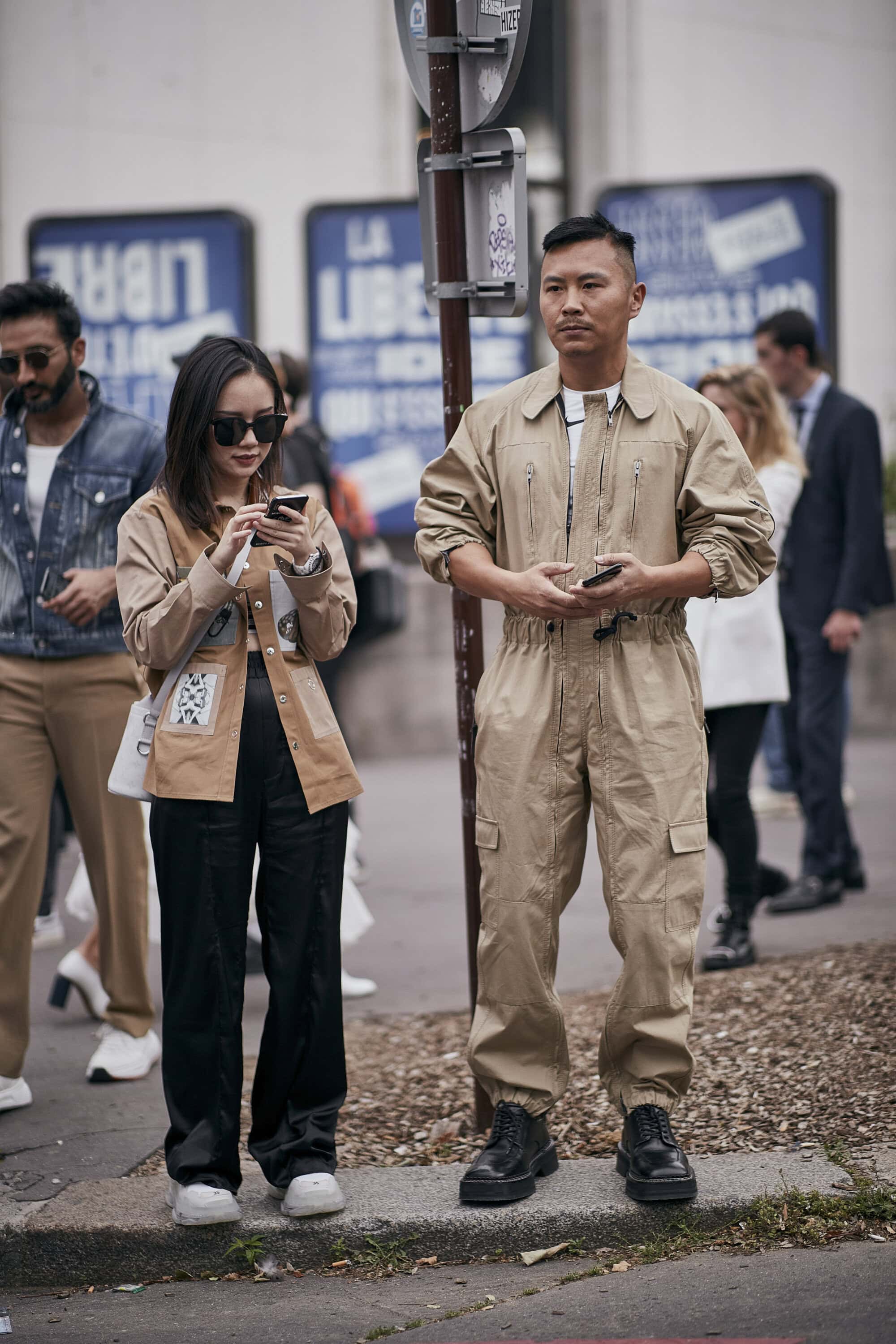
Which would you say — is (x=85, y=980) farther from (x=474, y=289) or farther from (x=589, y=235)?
(x=589, y=235)

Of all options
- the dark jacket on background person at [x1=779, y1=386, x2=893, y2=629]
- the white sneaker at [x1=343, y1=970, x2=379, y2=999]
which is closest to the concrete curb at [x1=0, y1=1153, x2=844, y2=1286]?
the white sneaker at [x1=343, y1=970, x2=379, y2=999]

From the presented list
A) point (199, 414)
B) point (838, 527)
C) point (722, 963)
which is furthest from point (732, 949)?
point (199, 414)

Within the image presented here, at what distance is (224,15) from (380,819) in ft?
22.3

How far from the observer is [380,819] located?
914cm

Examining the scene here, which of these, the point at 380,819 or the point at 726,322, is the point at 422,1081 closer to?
the point at 380,819

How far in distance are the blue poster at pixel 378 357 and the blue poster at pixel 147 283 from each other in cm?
64

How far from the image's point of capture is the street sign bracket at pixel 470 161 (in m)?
4.02

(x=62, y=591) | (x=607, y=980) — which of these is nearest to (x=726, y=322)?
(x=607, y=980)

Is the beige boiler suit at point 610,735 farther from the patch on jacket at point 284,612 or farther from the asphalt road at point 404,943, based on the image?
the asphalt road at point 404,943

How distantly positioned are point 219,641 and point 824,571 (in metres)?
3.83

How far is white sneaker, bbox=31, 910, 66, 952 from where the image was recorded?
6.72 meters

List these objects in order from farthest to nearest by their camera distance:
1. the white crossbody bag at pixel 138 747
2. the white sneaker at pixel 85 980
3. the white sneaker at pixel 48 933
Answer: the white sneaker at pixel 48 933, the white sneaker at pixel 85 980, the white crossbody bag at pixel 138 747

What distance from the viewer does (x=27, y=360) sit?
4.68 meters

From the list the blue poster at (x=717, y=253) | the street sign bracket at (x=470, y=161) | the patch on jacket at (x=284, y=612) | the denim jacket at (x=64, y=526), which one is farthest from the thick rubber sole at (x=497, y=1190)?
the blue poster at (x=717, y=253)
